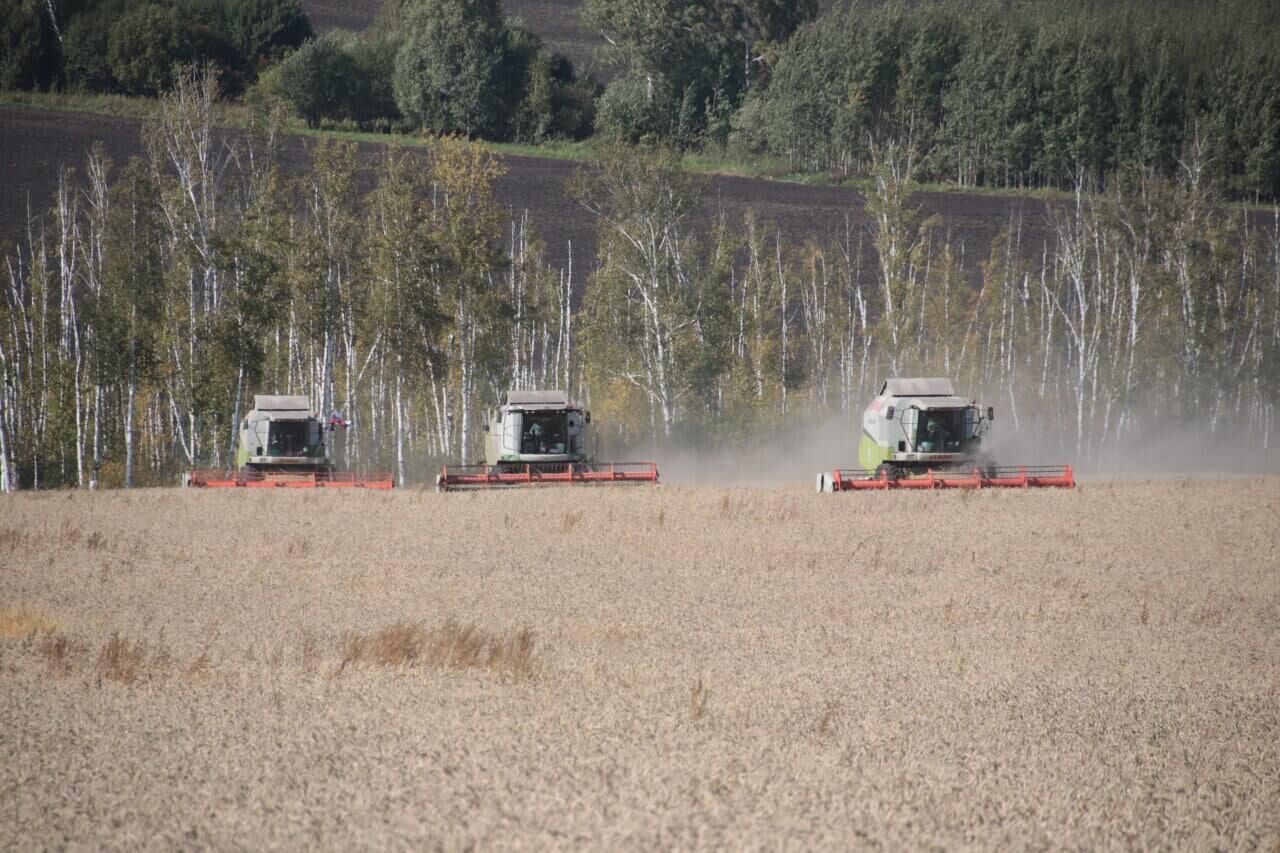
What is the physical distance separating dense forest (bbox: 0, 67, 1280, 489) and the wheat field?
19306mm

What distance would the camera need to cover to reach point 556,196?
72.1 m

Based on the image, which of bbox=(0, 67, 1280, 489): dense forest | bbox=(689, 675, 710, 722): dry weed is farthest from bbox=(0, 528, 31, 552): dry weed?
bbox=(0, 67, 1280, 489): dense forest

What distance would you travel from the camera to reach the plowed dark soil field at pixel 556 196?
6481 centimetres

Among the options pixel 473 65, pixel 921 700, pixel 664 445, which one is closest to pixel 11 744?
pixel 921 700

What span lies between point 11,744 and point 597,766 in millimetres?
3941

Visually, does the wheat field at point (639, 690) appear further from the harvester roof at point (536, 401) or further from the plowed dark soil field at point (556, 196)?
the plowed dark soil field at point (556, 196)

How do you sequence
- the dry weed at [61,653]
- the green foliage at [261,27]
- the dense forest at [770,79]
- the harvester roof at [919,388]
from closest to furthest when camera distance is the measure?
the dry weed at [61,653], the harvester roof at [919,388], the dense forest at [770,79], the green foliage at [261,27]

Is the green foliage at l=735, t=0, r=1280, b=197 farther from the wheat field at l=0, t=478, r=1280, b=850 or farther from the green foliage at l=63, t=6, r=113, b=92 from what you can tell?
the wheat field at l=0, t=478, r=1280, b=850

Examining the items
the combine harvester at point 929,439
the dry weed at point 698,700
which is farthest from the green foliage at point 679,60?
the dry weed at point 698,700

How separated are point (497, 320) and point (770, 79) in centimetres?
5775

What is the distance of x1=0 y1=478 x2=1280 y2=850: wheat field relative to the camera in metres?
7.55

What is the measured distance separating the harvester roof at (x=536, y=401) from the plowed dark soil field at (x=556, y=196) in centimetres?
3067

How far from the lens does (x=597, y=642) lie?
13109 mm

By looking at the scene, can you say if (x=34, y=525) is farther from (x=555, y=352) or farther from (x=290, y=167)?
(x=290, y=167)
